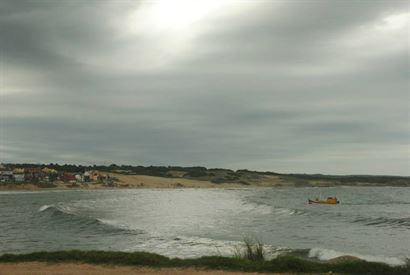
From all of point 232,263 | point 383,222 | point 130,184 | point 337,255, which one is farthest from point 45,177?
point 232,263

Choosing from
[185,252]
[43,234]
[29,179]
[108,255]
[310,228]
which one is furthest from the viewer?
[29,179]

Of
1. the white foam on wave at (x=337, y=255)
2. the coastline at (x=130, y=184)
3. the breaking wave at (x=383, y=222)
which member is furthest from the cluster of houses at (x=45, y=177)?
the white foam on wave at (x=337, y=255)

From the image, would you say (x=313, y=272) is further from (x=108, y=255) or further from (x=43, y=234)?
(x=43, y=234)

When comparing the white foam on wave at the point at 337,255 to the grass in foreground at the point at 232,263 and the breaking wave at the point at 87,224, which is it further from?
the breaking wave at the point at 87,224

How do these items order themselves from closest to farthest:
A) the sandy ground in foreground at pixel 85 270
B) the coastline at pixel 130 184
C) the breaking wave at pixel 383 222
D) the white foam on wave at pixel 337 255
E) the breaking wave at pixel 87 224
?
the sandy ground in foreground at pixel 85 270 → the white foam on wave at pixel 337 255 → the breaking wave at pixel 87 224 → the breaking wave at pixel 383 222 → the coastline at pixel 130 184

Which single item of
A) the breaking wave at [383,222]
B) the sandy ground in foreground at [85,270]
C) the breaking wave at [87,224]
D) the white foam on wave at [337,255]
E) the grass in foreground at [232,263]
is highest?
the grass in foreground at [232,263]

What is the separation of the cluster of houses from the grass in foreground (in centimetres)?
13444

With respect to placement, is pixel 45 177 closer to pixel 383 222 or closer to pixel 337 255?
pixel 383 222

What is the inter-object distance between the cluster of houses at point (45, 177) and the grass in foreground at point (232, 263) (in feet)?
441

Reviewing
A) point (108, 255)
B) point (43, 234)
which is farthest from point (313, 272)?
point (43, 234)

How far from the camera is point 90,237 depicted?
24.1m

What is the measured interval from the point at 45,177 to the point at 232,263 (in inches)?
5880

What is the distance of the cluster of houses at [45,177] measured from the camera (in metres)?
145

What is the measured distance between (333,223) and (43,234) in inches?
802
